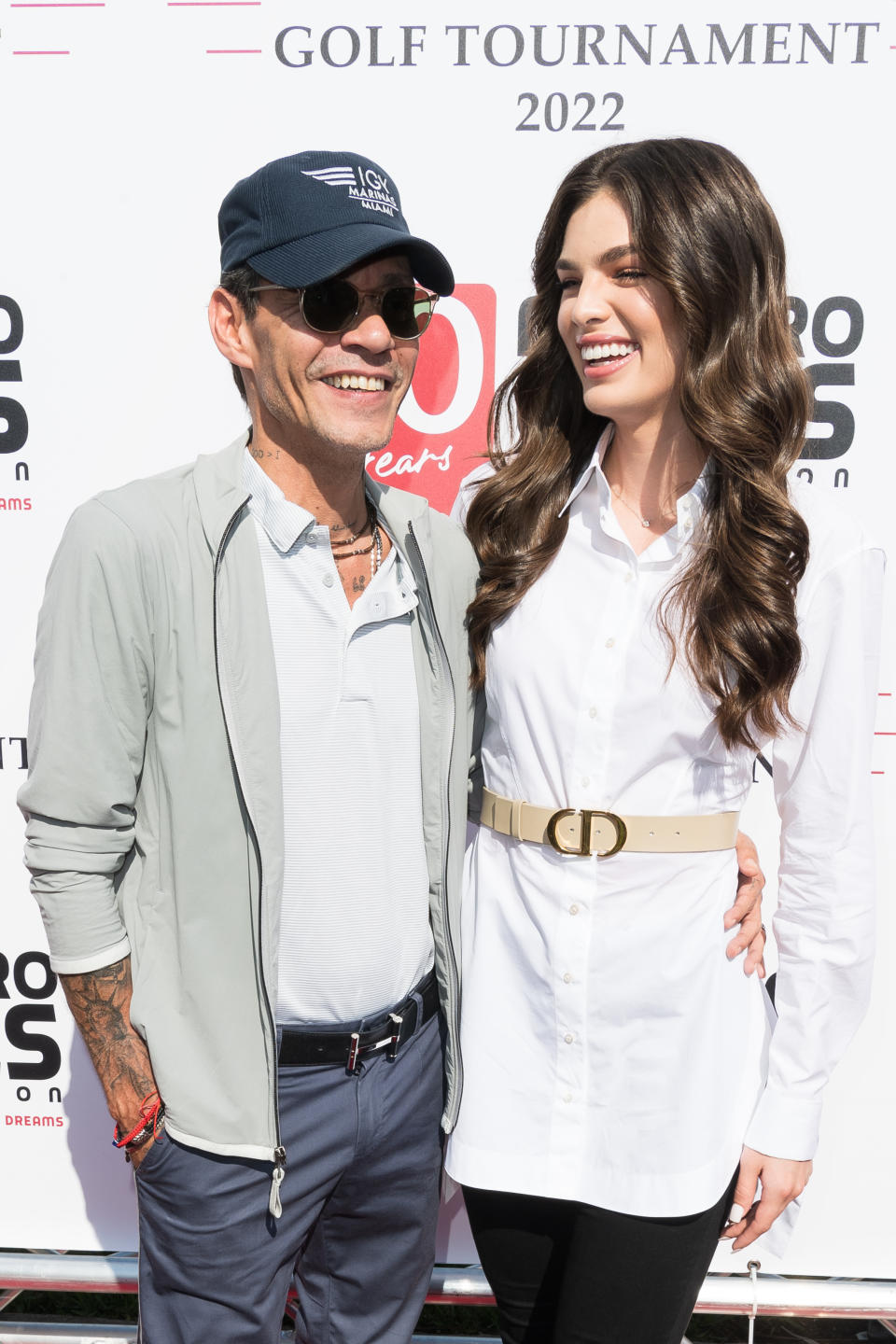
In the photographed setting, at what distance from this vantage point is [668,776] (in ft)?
5.20

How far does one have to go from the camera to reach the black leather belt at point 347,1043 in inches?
61.8

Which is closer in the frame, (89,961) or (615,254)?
(89,961)

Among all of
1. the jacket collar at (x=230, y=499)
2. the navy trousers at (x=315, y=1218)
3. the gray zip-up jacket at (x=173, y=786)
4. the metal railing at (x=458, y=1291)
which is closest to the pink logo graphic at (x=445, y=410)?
the jacket collar at (x=230, y=499)

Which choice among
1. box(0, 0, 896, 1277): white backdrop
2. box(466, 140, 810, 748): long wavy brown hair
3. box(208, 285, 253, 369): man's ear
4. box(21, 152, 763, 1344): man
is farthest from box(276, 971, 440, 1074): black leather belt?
box(0, 0, 896, 1277): white backdrop

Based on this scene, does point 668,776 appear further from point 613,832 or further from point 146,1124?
point 146,1124

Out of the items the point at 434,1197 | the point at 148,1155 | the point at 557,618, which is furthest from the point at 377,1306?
the point at 557,618

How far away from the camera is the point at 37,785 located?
1448 mm

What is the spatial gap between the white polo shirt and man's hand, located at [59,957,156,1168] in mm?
216

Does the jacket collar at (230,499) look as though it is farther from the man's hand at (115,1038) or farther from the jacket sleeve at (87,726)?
the man's hand at (115,1038)

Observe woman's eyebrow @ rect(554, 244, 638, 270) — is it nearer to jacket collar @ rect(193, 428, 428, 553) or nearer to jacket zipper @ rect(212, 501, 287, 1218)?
jacket collar @ rect(193, 428, 428, 553)

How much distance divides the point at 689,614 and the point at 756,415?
33cm

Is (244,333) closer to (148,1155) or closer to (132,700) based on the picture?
(132,700)

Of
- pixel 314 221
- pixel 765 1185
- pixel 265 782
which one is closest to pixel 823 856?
pixel 765 1185

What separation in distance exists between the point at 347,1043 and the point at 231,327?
1.14 metres
